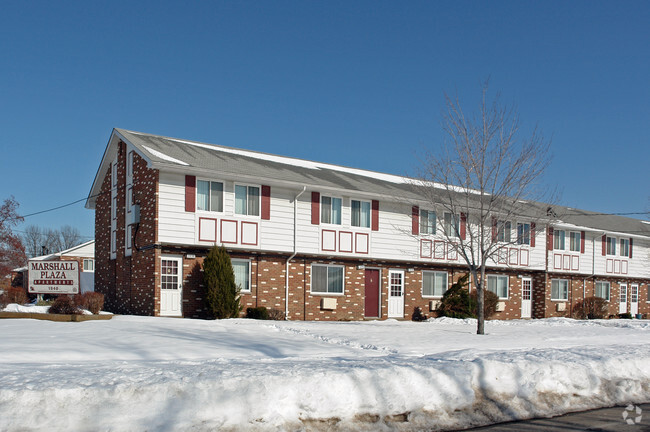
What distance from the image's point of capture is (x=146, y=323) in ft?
58.0

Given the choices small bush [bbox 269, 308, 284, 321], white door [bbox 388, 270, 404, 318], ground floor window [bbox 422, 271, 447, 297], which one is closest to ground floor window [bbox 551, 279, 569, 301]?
ground floor window [bbox 422, 271, 447, 297]

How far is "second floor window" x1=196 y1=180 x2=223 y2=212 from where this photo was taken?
2166cm

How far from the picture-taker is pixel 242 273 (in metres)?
22.8

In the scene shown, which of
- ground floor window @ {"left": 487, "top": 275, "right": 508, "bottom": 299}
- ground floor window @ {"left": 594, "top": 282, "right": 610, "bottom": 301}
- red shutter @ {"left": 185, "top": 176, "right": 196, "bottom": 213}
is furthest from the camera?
ground floor window @ {"left": 594, "top": 282, "right": 610, "bottom": 301}

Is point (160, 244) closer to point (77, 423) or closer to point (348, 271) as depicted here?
point (348, 271)

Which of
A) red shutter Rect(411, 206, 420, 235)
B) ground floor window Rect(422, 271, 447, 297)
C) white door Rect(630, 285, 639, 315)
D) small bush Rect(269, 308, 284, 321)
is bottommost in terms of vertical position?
white door Rect(630, 285, 639, 315)

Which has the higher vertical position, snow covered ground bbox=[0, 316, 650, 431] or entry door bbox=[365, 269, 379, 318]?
snow covered ground bbox=[0, 316, 650, 431]

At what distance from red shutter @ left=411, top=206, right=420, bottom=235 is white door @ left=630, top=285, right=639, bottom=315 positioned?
19.7 metres

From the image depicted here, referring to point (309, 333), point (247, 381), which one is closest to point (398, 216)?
point (309, 333)

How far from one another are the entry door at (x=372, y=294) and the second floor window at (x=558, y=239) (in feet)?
40.8

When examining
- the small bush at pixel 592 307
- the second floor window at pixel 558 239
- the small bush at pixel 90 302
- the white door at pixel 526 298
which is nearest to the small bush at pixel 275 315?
the small bush at pixel 90 302

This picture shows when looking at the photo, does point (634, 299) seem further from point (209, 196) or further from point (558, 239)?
point (209, 196)

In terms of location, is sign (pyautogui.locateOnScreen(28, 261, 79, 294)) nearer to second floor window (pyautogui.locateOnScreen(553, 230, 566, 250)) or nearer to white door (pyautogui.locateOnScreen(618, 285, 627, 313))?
second floor window (pyautogui.locateOnScreen(553, 230, 566, 250))

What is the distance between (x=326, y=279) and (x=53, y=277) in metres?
10.6
